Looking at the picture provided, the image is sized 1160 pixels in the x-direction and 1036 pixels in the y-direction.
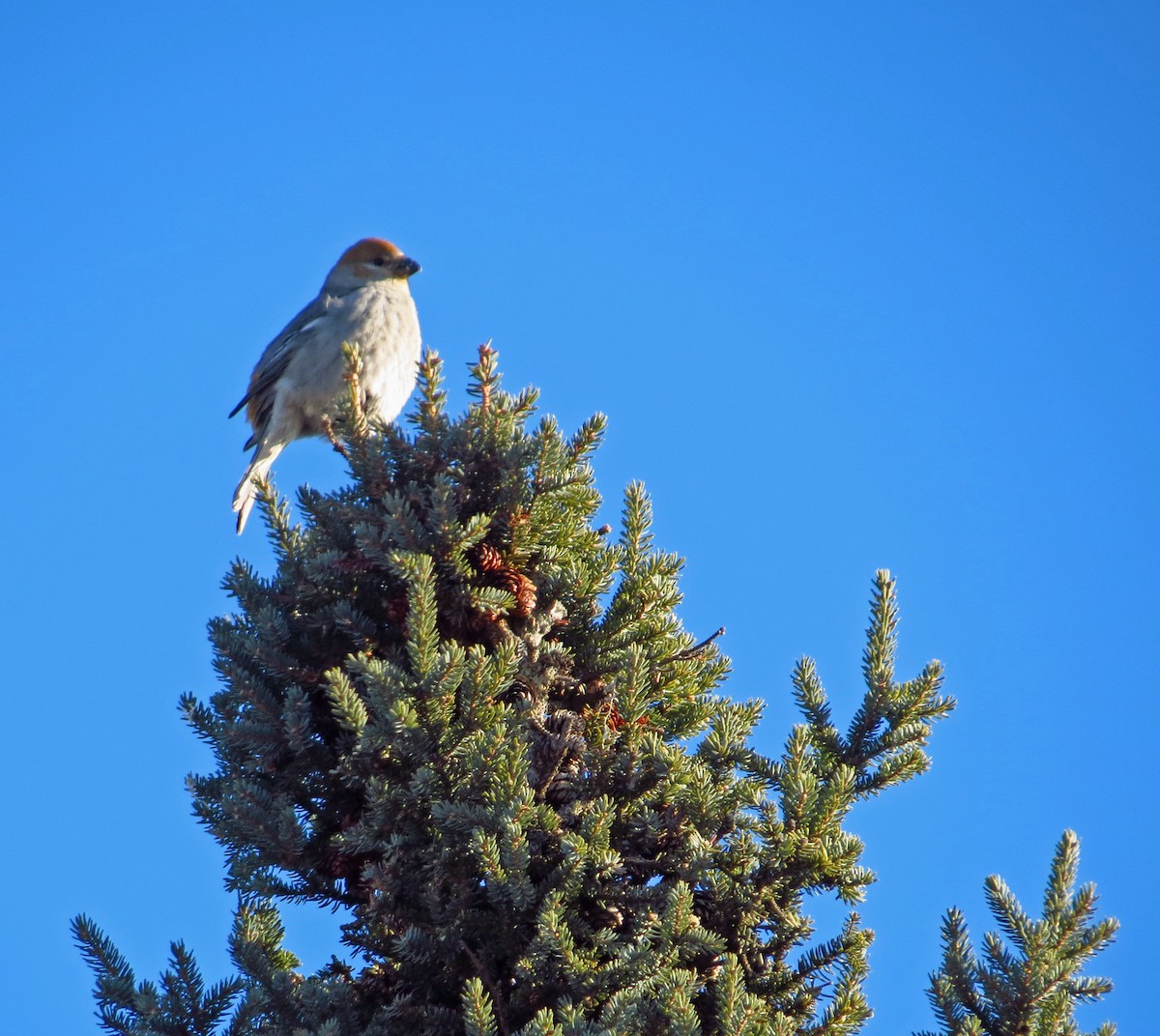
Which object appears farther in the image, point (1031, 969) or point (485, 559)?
point (485, 559)

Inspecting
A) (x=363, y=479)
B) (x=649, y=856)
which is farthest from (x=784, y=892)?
(x=363, y=479)

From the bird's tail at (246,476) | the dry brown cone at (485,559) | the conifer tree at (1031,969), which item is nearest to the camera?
the conifer tree at (1031,969)

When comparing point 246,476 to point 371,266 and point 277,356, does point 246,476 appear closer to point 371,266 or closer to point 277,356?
point 277,356

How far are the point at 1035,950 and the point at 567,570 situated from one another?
1.38 metres

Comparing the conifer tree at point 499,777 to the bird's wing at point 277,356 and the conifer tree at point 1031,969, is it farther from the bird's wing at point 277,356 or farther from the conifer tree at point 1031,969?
the bird's wing at point 277,356

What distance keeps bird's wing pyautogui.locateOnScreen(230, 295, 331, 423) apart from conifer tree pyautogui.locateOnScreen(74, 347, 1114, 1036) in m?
3.44

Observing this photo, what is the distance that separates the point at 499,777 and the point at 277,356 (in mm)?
4530

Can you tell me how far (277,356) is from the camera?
6.53m

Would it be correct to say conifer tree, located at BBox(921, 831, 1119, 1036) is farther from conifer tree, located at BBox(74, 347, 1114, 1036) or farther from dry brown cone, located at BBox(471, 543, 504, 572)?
dry brown cone, located at BBox(471, 543, 504, 572)

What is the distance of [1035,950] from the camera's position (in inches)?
94.7

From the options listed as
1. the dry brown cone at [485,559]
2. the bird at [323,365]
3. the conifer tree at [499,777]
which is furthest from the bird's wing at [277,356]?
the dry brown cone at [485,559]

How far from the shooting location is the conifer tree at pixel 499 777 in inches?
98.5


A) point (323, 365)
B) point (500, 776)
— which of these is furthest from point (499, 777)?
point (323, 365)

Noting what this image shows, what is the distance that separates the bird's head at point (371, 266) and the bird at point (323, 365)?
46 millimetres
